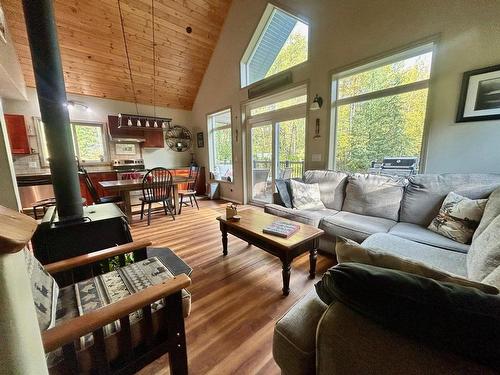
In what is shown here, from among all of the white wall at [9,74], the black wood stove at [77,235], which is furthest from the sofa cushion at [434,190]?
the white wall at [9,74]

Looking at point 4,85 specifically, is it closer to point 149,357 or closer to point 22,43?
point 22,43

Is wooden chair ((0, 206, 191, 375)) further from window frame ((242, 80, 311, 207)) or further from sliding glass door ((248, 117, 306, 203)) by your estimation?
sliding glass door ((248, 117, 306, 203))

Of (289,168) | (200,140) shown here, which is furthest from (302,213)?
(200,140)

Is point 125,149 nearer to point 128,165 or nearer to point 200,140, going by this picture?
point 128,165

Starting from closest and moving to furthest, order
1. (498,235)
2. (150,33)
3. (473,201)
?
(498,235)
(473,201)
(150,33)

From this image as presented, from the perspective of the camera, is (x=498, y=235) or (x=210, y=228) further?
(x=210, y=228)

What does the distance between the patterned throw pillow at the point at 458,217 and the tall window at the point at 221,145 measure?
3894 millimetres

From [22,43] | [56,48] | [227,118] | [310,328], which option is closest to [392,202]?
[310,328]

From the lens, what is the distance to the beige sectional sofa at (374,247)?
525 mm

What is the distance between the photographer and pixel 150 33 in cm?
401

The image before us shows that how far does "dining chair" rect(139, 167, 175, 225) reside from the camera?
342 cm

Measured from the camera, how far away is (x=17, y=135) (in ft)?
13.1

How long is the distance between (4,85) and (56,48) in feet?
9.73

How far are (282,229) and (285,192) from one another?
0.93m
